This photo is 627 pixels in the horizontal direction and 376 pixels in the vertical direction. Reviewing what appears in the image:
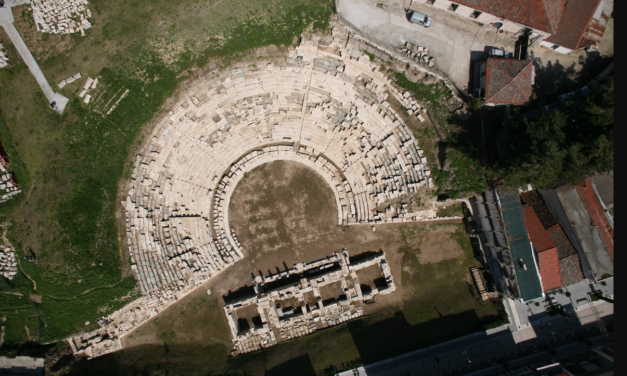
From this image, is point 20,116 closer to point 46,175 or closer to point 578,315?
point 46,175

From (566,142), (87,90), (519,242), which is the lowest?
(519,242)

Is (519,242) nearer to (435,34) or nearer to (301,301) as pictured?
(435,34)

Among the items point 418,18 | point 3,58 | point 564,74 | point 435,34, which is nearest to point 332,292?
point 435,34

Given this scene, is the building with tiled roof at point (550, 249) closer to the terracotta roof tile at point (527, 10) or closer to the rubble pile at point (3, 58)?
the terracotta roof tile at point (527, 10)

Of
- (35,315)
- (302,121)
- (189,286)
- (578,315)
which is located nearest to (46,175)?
(35,315)

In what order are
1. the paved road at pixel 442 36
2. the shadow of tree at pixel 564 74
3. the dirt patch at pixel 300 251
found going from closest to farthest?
the shadow of tree at pixel 564 74 → the paved road at pixel 442 36 → the dirt patch at pixel 300 251

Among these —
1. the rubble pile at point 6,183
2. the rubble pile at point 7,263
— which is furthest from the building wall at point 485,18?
the rubble pile at point 7,263
